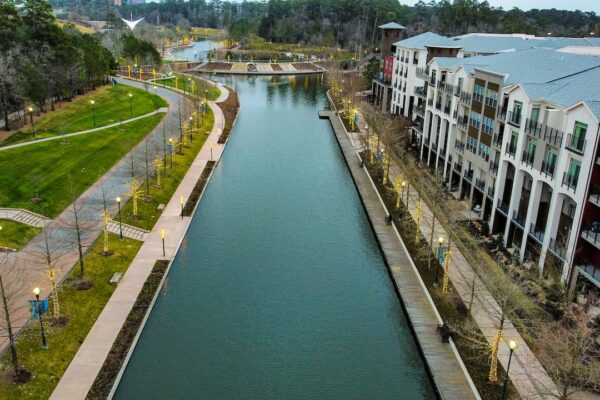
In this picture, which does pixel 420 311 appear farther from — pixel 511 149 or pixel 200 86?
pixel 200 86

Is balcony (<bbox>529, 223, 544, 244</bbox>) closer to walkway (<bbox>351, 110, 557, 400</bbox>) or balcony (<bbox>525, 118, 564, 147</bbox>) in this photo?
walkway (<bbox>351, 110, 557, 400</bbox>)

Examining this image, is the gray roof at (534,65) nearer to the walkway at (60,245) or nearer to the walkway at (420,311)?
the walkway at (420,311)

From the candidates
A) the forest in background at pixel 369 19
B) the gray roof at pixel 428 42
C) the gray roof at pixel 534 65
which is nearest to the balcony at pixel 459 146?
the gray roof at pixel 534 65

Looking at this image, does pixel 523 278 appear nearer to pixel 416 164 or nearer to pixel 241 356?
pixel 241 356

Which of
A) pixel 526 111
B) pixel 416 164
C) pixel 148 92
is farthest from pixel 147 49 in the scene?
pixel 526 111

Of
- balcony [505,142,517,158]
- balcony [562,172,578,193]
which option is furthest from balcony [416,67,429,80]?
balcony [562,172,578,193]

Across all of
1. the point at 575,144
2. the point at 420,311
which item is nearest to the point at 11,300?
the point at 420,311
